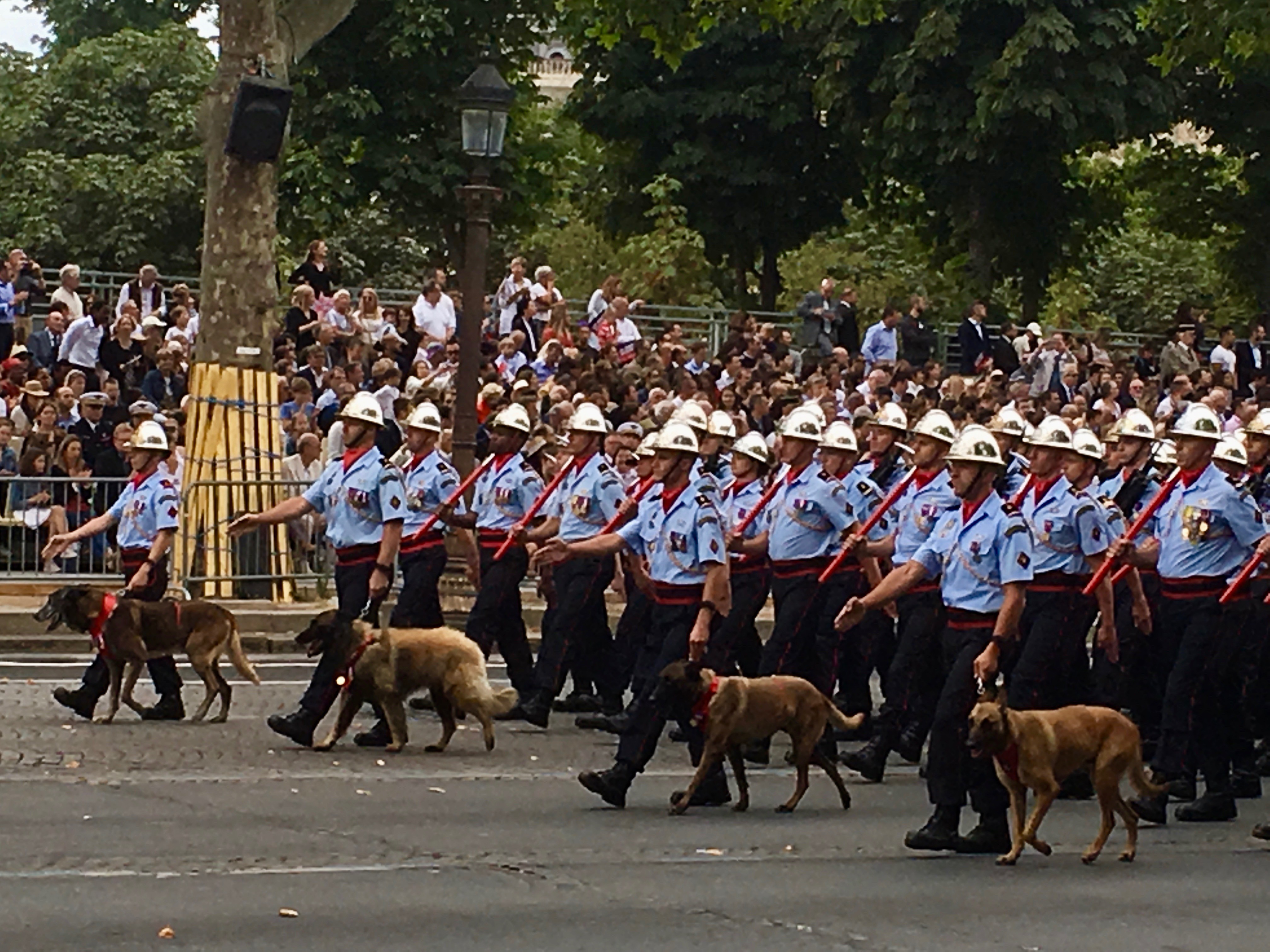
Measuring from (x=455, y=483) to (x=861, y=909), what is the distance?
7140 mm

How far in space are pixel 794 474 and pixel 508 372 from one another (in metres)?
12.2

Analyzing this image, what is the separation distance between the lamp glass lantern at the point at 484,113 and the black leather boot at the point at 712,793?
1026 centimetres

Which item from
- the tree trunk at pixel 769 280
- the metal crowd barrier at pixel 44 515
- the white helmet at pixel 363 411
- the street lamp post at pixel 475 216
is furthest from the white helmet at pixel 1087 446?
the tree trunk at pixel 769 280

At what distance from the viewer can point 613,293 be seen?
31469mm

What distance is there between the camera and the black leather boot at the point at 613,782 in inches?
542

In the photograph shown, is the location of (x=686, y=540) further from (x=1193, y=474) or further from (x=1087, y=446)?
(x=1193, y=474)

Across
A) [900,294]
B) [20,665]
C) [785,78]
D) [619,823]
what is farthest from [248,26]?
[900,294]

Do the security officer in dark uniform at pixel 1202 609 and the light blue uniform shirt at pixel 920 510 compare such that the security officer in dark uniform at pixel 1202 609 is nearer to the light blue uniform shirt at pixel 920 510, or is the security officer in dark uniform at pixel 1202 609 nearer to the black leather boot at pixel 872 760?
the black leather boot at pixel 872 760

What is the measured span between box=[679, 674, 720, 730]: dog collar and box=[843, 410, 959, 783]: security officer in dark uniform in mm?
1648

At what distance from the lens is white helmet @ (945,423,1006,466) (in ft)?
42.7

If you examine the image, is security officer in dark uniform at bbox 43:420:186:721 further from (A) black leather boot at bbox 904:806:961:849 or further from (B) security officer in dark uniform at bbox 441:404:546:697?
(A) black leather boot at bbox 904:806:961:849

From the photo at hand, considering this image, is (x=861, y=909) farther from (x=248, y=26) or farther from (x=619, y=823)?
(x=248, y=26)

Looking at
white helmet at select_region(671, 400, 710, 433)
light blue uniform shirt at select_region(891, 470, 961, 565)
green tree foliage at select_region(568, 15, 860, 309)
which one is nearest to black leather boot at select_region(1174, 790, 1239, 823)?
light blue uniform shirt at select_region(891, 470, 961, 565)

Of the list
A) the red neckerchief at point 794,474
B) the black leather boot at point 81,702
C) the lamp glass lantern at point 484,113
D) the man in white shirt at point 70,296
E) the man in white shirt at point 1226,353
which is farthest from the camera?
the man in white shirt at point 1226,353
